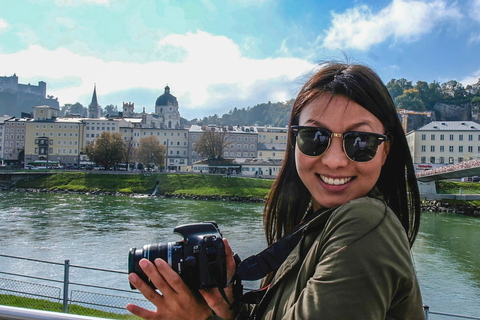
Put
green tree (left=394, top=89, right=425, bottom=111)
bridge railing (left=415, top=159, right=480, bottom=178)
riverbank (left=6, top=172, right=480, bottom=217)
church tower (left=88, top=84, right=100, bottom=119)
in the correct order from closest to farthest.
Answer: bridge railing (left=415, top=159, right=480, bottom=178)
riverbank (left=6, top=172, right=480, bottom=217)
green tree (left=394, top=89, right=425, bottom=111)
church tower (left=88, top=84, right=100, bottom=119)

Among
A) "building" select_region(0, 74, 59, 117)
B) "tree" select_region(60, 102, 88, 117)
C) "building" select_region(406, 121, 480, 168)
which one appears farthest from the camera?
"tree" select_region(60, 102, 88, 117)

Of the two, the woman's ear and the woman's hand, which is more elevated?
the woman's ear

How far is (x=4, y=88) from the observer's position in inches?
6585

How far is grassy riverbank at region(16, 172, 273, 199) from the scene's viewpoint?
1795 inches

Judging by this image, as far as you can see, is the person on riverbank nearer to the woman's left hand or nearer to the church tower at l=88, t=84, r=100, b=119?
the woman's left hand

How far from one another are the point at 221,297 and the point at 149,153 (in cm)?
6157

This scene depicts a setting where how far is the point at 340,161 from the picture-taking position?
1353 millimetres

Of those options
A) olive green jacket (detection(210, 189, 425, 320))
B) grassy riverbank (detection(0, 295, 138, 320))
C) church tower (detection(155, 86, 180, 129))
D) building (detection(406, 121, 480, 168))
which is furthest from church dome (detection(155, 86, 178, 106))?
olive green jacket (detection(210, 189, 425, 320))

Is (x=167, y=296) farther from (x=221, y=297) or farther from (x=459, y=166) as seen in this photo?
(x=459, y=166)

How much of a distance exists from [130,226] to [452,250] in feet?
46.9

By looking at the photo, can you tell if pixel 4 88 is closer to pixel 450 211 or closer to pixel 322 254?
pixel 450 211

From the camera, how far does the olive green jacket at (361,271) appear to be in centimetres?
94

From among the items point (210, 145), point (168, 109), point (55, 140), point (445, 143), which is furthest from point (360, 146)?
point (168, 109)

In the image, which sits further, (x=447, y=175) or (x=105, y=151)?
(x=105, y=151)
